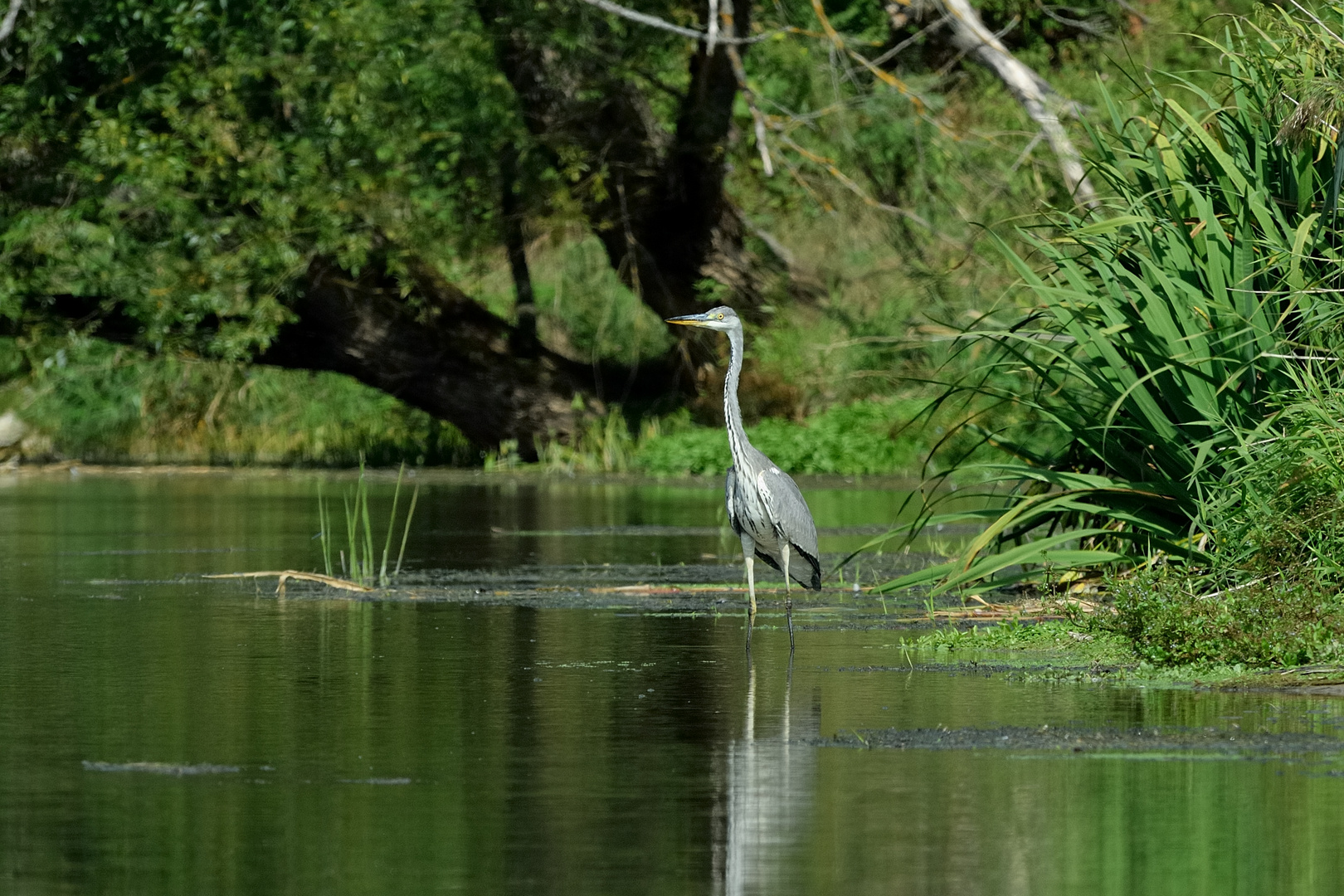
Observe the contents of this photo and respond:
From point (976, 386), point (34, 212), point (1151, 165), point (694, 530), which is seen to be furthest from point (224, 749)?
point (34, 212)

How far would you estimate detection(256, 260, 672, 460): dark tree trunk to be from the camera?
31.3 metres

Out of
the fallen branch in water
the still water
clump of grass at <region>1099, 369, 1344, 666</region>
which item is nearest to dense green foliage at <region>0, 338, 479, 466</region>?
the fallen branch in water

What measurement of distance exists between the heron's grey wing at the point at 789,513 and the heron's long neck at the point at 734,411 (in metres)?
0.19

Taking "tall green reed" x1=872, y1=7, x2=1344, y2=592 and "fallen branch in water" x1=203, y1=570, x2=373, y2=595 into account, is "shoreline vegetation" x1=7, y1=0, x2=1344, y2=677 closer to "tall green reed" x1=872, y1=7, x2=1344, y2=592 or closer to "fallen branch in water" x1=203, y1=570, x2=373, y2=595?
"tall green reed" x1=872, y1=7, x2=1344, y2=592

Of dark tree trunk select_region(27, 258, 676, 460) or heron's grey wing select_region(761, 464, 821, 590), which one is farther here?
dark tree trunk select_region(27, 258, 676, 460)

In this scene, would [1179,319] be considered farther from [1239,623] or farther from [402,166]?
[402,166]

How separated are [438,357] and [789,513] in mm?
20482

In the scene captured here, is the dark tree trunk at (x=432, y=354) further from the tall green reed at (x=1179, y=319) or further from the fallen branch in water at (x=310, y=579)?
the tall green reed at (x=1179, y=319)

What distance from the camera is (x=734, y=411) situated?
40.8 ft

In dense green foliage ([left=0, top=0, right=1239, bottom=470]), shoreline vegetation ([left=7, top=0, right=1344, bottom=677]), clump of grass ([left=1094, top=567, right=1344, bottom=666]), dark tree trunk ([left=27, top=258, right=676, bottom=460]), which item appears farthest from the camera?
dark tree trunk ([left=27, top=258, right=676, bottom=460])

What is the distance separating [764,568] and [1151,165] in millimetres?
5929

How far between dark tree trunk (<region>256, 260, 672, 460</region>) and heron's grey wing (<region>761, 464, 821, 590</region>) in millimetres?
18659

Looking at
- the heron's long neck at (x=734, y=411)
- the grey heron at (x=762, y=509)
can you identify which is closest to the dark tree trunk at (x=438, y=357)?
the heron's long neck at (x=734, y=411)

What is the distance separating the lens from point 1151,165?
13.1 meters
